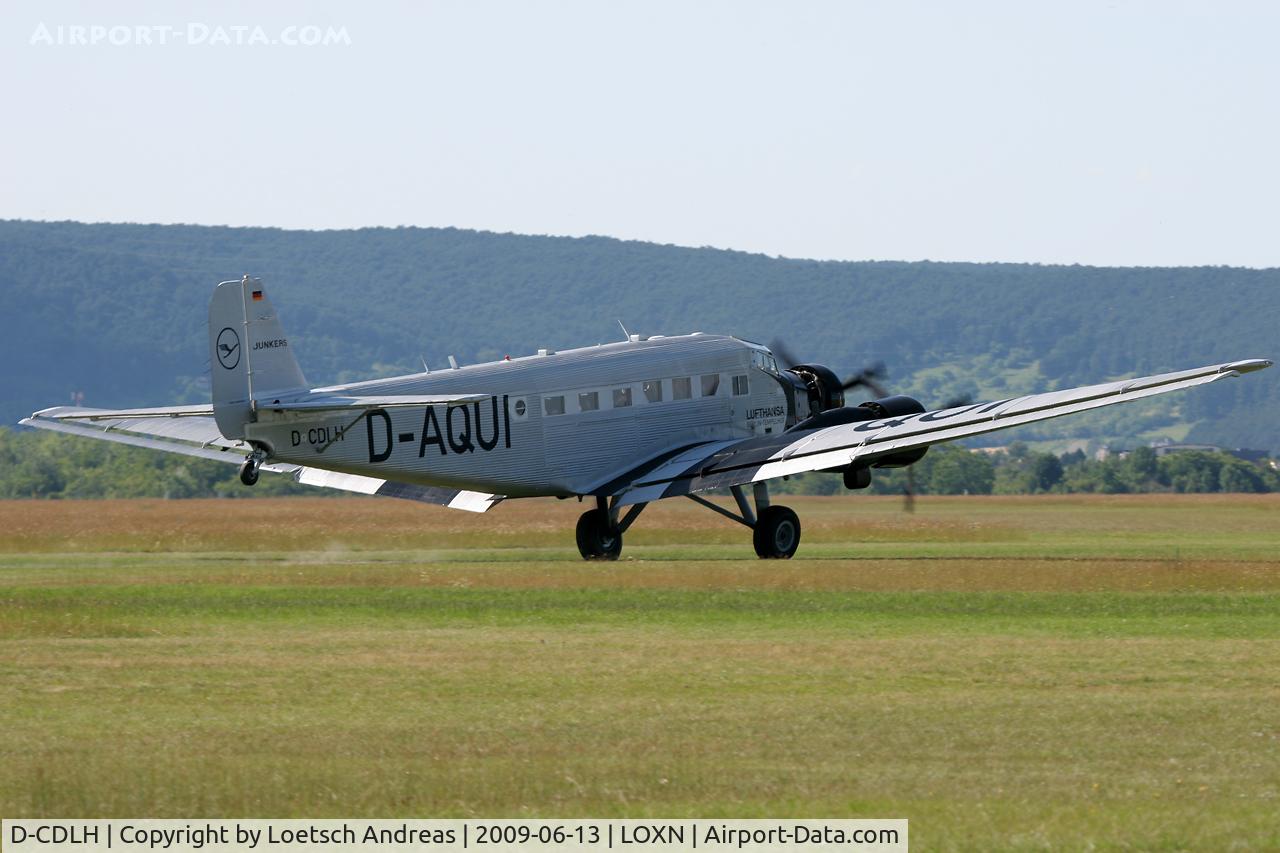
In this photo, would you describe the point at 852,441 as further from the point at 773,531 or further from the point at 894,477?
the point at 894,477

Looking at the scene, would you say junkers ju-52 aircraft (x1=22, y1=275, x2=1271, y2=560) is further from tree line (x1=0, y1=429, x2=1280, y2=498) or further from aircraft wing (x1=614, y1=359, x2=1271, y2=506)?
tree line (x1=0, y1=429, x2=1280, y2=498)

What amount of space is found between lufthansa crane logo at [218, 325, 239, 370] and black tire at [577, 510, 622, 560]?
870cm

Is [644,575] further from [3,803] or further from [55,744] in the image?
[3,803]

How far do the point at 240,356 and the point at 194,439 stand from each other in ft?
21.2

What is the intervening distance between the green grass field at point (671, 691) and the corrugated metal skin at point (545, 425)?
2.05 m

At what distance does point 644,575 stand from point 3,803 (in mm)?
21618

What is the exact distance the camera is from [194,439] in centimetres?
4125

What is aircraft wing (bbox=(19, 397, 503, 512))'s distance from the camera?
39594 millimetres

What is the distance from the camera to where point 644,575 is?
117 ft

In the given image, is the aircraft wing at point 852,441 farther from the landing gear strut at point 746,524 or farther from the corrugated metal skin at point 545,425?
the landing gear strut at point 746,524
